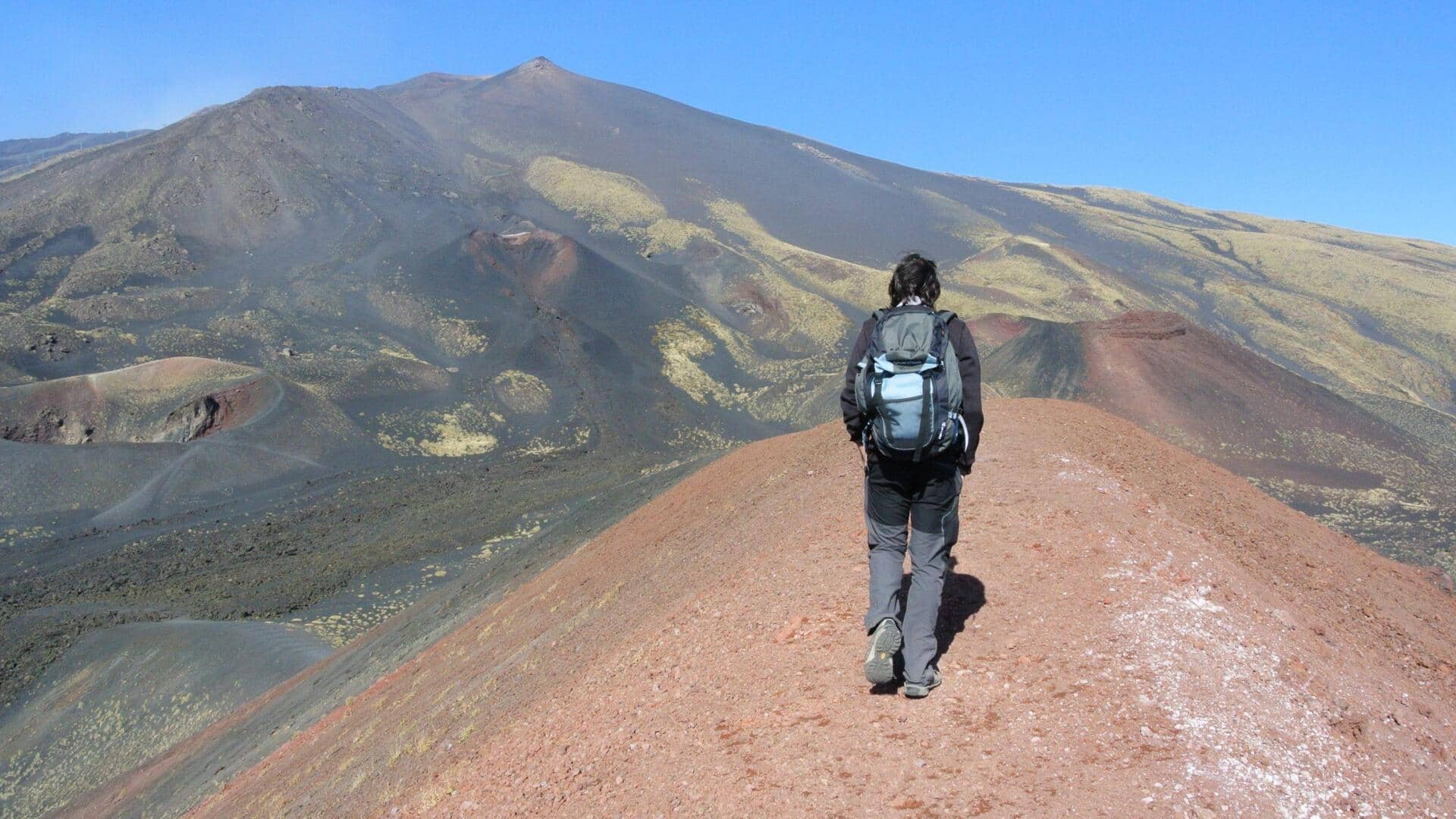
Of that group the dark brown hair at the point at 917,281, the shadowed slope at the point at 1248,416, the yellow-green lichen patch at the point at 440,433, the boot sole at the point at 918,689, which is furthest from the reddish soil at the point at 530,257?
the boot sole at the point at 918,689

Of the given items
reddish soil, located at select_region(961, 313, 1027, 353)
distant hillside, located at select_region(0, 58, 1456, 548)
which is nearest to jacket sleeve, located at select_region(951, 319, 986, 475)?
distant hillside, located at select_region(0, 58, 1456, 548)

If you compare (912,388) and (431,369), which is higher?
(912,388)

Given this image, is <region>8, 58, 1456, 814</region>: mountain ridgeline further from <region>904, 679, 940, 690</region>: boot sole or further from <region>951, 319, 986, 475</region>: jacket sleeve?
<region>904, 679, 940, 690</region>: boot sole

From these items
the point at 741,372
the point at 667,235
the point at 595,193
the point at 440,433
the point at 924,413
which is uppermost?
the point at 595,193

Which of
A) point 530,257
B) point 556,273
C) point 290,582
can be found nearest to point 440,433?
point 290,582

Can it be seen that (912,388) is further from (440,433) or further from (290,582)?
(440,433)

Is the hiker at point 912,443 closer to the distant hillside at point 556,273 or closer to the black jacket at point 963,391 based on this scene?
the black jacket at point 963,391

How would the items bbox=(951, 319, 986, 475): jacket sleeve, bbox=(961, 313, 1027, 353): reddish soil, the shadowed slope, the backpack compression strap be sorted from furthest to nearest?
bbox=(961, 313, 1027, 353): reddish soil → the shadowed slope → bbox=(951, 319, 986, 475): jacket sleeve → the backpack compression strap

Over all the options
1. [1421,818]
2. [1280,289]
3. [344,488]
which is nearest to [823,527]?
[1421,818]

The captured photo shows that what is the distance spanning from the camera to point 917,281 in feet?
14.2

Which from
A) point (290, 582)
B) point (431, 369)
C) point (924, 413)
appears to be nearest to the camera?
point (924, 413)

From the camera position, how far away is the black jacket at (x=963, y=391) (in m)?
4.11

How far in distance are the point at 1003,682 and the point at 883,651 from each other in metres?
0.64

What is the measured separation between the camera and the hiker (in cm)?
396
